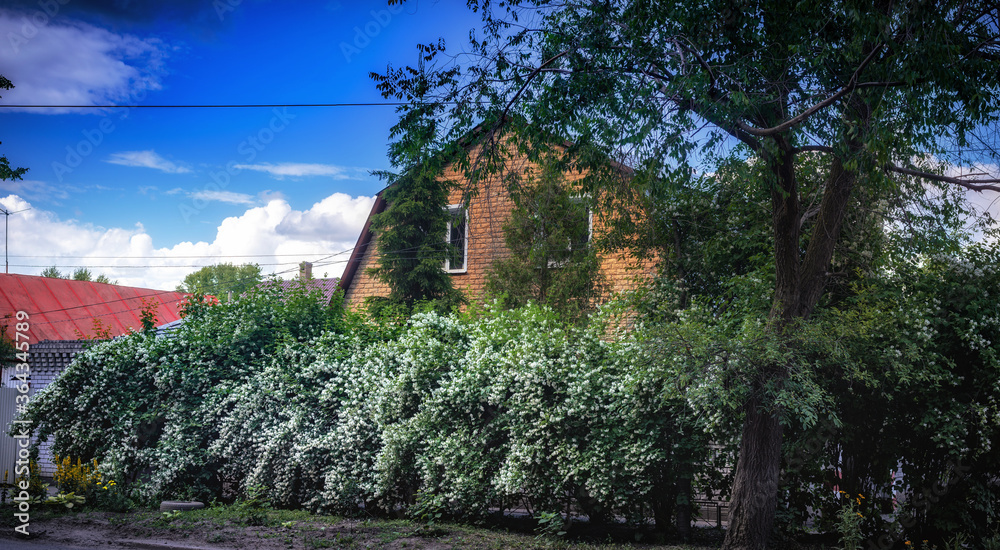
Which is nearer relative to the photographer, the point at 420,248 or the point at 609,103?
the point at 609,103

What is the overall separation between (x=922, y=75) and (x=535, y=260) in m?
9.90

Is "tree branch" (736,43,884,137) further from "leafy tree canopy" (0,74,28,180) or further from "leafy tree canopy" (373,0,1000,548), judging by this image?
"leafy tree canopy" (0,74,28,180)

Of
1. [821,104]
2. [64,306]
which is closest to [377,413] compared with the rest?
[821,104]

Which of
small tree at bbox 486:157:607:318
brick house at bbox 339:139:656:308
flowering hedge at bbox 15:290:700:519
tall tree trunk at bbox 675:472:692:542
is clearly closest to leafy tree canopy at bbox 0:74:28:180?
flowering hedge at bbox 15:290:700:519

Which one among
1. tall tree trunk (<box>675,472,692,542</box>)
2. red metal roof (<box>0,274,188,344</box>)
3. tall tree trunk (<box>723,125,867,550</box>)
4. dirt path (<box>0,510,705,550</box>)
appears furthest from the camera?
red metal roof (<box>0,274,188,344</box>)

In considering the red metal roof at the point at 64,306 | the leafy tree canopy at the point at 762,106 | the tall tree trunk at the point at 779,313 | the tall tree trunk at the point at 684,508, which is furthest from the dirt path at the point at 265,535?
the red metal roof at the point at 64,306

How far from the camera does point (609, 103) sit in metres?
7.11

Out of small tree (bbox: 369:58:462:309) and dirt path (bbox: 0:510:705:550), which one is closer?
dirt path (bbox: 0:510:705:550)

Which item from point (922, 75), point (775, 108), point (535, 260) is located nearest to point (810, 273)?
point (775, 108)

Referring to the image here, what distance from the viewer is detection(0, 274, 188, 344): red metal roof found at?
25312 mm

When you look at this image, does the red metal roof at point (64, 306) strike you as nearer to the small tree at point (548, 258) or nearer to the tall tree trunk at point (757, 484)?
the small tree at point (548, 258)

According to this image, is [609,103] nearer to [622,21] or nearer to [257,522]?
[622,21]

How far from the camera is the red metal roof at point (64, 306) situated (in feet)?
83.0

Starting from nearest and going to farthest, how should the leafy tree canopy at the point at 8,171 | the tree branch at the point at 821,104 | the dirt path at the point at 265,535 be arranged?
the tree branch at the point at 821,104
the dirt path at the point at 265,535
the leafy tree canopy at the point at 8,171
